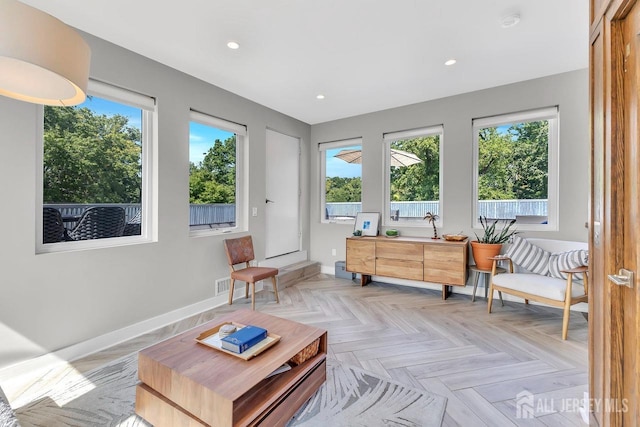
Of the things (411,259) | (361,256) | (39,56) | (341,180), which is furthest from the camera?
(341,180)

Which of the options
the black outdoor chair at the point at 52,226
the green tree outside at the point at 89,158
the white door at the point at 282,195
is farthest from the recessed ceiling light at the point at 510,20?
the black outdoor chair at the point at 52,226

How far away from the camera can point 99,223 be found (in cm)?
254

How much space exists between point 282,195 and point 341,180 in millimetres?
1071

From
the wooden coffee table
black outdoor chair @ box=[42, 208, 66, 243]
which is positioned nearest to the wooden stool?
the wooden coffee table

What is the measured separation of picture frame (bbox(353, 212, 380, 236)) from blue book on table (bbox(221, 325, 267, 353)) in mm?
2956

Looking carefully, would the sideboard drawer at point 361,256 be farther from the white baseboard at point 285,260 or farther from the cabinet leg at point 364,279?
the white baseboard at point 285,260

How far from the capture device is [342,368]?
2086 millimetres

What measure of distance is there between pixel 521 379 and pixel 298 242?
352 centimetres

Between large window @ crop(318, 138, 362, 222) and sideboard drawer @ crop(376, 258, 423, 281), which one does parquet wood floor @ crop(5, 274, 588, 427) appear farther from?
large window @ crop(318, 138, 362, 222)

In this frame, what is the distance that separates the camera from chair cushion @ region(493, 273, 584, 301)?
2.57 meters

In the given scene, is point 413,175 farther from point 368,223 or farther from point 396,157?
point 368,223

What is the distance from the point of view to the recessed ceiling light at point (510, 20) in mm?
2158

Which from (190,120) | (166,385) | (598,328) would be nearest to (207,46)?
(190,120)

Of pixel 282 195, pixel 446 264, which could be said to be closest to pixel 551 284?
pixel 446 264
